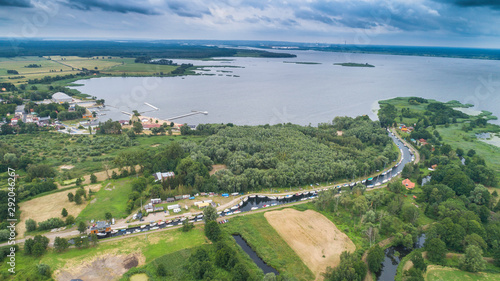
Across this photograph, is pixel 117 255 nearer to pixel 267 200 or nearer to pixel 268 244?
→ pixel 268 244

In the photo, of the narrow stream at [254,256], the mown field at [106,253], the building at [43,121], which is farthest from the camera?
the building at [43,121]

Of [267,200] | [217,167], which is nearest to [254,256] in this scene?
[267,200]

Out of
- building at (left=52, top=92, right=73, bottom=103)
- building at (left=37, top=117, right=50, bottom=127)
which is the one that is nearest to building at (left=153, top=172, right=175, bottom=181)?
building at (left=37, top=117, right=50, bottom=127)

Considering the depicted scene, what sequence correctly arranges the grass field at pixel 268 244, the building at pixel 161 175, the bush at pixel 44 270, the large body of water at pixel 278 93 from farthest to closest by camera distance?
1. the large body of water at pixel 278 93
2. the building at pixel 161 175
3. the grass field at pixel 268 244
4. the bush at pixel 44 270

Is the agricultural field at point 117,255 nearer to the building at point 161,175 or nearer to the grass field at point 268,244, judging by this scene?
the grass field at point 268,244

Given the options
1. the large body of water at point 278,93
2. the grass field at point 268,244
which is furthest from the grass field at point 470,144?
the grass field at point 268,244

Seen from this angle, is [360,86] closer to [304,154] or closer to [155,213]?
→ [304,154]
